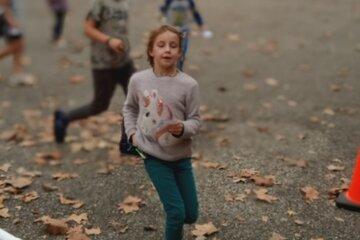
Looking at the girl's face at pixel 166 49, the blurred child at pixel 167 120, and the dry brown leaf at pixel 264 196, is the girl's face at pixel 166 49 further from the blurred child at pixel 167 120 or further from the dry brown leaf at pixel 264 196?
the dry brown leaf at pixel 264 196

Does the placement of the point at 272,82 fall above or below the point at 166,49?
below

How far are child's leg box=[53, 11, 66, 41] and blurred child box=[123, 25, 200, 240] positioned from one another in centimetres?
821

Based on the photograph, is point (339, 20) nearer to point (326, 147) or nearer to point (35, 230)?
point (326, 147)

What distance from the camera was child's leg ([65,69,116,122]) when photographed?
6117mm

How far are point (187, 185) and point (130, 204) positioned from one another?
138cm

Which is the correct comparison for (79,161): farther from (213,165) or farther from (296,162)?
(296,162)

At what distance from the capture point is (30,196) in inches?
212

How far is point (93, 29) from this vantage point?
5676mm

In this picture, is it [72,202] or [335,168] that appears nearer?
[72,202]

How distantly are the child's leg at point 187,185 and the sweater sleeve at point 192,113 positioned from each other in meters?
0.30

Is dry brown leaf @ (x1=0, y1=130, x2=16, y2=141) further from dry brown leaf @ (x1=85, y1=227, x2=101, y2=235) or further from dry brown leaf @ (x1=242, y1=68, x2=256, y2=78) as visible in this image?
dry brown leaf @ (x1=242, y1=68, x2=256, y2=78)

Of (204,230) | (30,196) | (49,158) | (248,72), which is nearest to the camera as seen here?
(204,230)

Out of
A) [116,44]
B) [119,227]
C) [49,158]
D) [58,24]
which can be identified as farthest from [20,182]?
[58,24]

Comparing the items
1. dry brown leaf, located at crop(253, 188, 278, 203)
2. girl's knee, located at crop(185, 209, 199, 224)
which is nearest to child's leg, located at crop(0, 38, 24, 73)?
dry brown leaf, located at crop(253, 188, 278, 203)
